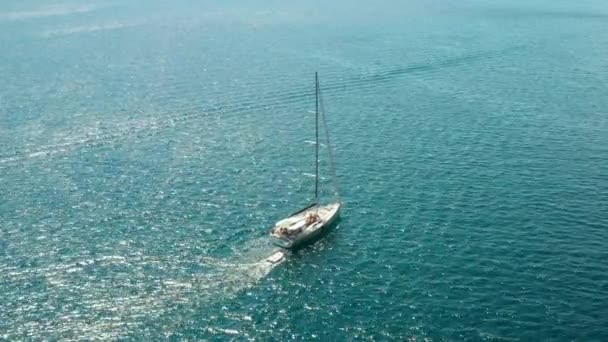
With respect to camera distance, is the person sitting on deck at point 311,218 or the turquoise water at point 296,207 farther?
the person sitting on deck at point 311,218

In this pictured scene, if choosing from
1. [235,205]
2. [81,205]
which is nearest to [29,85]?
[81,205]

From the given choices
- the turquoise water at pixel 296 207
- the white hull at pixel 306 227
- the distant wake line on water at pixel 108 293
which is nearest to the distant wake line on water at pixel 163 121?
the turquoise water at pixel 296 207

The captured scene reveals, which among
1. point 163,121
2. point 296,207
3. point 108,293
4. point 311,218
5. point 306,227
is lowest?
point 108,293

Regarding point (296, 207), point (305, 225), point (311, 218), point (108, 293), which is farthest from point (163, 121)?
point (108, 293)

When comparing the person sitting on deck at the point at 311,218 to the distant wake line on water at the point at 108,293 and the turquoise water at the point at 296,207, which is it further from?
the distant wake line on water at the point at 108,293

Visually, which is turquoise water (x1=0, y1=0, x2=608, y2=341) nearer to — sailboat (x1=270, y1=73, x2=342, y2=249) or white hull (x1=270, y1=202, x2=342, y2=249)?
white hull (x1=270, y1=202, x2=342, y2=249)

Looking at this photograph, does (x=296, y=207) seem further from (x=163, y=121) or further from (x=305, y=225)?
(x=163, y=121)
